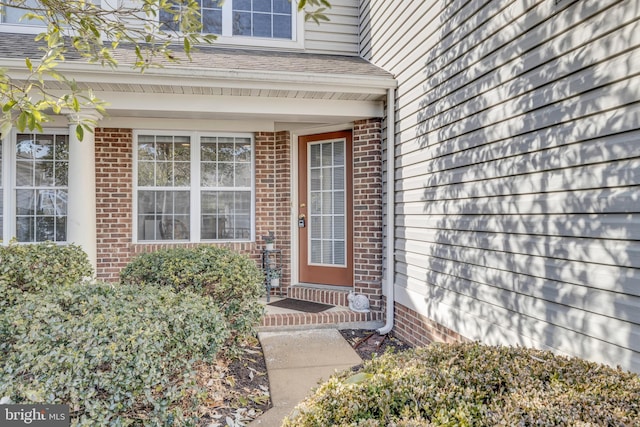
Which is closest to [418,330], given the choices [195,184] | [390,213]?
[390,213]

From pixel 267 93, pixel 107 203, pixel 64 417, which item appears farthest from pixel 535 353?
pixel 107 203

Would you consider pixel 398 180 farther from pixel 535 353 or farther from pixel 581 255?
pixel 535 353

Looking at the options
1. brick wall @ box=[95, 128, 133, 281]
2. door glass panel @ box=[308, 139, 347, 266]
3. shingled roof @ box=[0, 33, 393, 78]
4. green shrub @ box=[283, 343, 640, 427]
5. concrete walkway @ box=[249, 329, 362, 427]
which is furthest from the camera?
door glass panel @ box=[308, 139, 347, 266]

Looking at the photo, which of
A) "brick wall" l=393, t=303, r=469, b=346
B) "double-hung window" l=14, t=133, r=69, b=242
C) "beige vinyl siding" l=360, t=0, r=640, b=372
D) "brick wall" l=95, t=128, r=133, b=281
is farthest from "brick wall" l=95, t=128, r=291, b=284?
"beige vinyl siding" l=360, t=0, r=640, b=372

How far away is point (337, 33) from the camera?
6.38 metres

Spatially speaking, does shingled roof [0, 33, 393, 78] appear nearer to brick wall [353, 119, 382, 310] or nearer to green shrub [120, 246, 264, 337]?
brick wall [353, 119, 382, 310]

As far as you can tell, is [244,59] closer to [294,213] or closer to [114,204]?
[294,213]

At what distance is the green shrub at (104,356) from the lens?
2.10 m

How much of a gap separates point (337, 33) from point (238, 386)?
5408mm

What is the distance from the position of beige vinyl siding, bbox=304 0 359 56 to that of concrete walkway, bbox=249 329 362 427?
437cm

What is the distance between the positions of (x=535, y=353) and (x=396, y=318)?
292 cm

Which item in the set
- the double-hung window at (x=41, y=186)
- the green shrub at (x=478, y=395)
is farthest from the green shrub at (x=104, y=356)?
the double-hung window at (x=41, y=186)

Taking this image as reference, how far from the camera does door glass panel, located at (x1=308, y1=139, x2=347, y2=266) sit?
18.4 feet

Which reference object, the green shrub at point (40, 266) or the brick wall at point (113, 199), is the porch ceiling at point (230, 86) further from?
the green shrub at point (40, 266)
